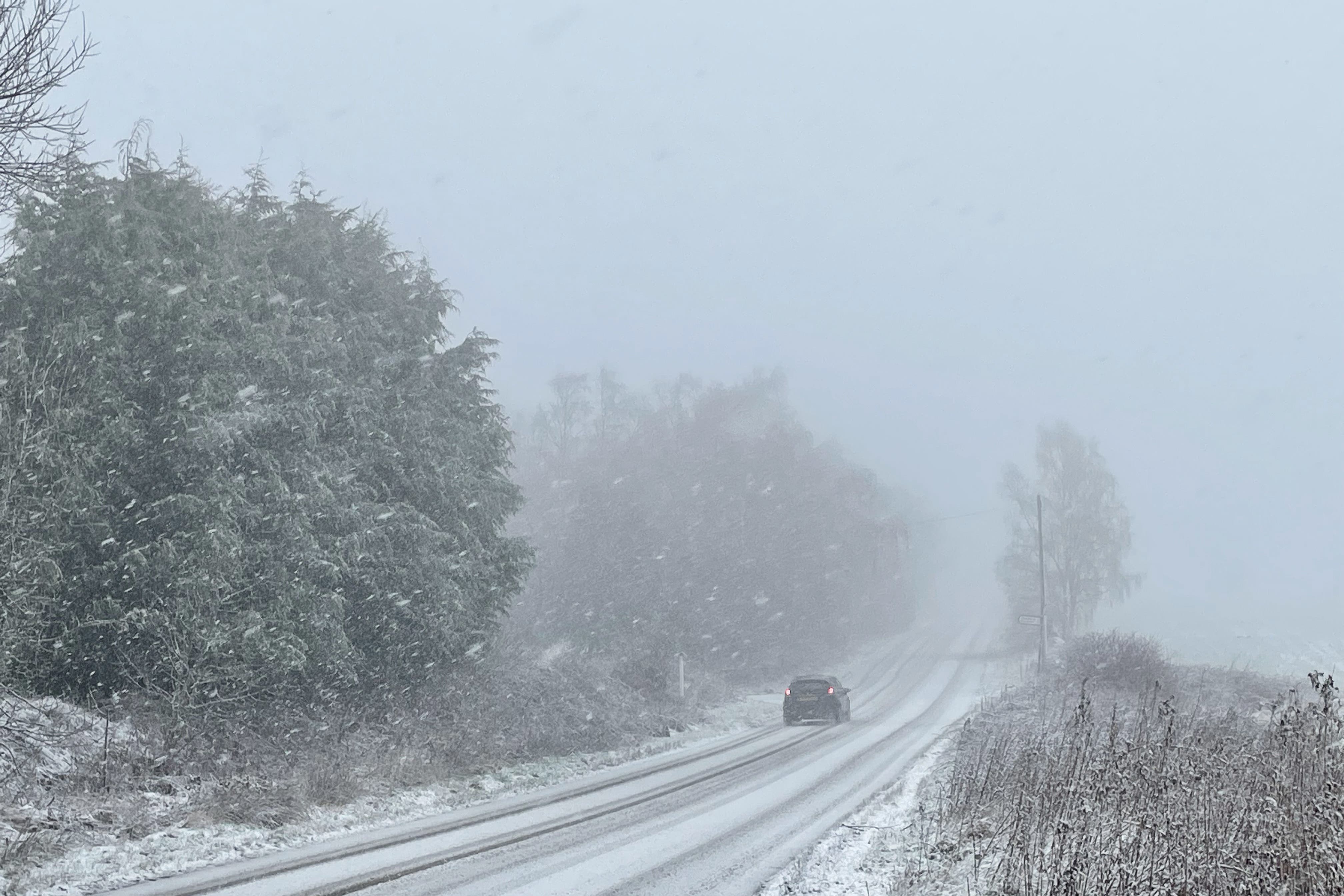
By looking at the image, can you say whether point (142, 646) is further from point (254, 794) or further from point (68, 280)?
point (68, 280)

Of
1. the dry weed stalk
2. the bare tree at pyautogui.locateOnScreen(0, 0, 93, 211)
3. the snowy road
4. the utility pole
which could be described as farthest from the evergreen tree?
the utility pole

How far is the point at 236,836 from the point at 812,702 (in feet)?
62.2

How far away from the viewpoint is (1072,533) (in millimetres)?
50625

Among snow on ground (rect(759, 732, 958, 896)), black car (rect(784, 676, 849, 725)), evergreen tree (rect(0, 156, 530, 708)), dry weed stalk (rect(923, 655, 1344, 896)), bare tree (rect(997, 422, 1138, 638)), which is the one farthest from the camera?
bare tree (rect(997, 422, 1138, 638))

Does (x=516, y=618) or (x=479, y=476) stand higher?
(x=479, y=476)

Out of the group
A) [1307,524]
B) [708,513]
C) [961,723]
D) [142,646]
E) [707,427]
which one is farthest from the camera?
[1307,524]

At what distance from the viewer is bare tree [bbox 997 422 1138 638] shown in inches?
1991

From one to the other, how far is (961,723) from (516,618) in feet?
66.8

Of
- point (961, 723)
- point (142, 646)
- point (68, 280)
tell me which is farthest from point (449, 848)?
point (961, 723)

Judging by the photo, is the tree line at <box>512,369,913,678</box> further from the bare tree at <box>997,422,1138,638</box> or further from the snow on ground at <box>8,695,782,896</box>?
the snow on ground at <box>8,695,782,896</box>

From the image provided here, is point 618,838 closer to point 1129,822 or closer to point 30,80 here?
point 1129,822

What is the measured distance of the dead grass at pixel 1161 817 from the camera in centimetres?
536

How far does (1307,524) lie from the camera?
180625 millimetres

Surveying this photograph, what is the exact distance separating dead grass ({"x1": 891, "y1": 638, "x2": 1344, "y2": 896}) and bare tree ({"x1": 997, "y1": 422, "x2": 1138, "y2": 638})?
146 feet
